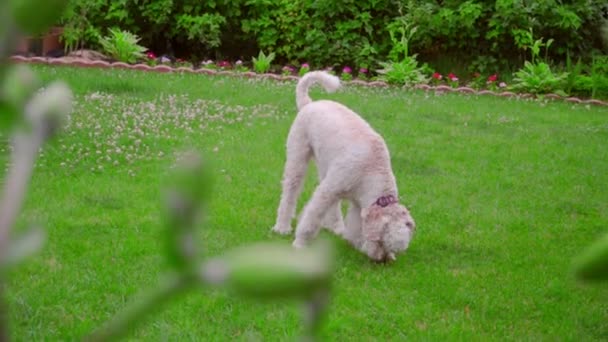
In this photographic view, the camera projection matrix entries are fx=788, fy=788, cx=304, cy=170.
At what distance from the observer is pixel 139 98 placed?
1005cm

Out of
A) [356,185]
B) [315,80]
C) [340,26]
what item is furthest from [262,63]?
[356,185]

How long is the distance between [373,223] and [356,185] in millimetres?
316

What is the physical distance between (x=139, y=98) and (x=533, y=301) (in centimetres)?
654

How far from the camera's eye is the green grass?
4348 mm

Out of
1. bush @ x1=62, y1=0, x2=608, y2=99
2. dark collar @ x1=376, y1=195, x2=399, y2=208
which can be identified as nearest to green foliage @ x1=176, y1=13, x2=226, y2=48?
bush @ x1=62, y1=0, x2=608, y2=99

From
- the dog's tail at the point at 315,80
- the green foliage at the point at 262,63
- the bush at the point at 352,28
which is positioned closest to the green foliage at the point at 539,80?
the bush at the point at 352,28

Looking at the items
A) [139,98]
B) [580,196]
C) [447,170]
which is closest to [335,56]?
[139,98]

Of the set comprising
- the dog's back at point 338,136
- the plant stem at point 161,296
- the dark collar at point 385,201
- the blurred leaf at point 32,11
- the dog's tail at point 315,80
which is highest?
the blurred leaf at point 32,11

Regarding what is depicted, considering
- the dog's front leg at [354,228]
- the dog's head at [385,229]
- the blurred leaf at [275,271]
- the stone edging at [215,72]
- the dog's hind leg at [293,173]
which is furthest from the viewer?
the stone edging at [215,72]

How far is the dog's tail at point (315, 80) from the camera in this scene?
19.0 feet

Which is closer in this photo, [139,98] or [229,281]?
[229,281]

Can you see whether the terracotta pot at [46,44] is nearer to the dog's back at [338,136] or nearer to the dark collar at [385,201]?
the dog's back at [338,136]

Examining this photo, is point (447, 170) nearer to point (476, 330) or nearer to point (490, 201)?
point (490, 201)

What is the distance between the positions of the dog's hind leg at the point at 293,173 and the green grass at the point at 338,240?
0.71 feet
